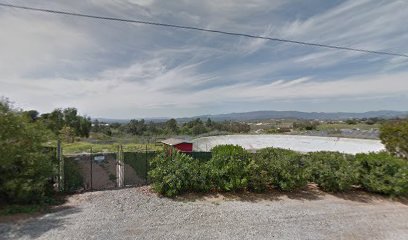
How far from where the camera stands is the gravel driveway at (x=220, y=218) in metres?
5.71

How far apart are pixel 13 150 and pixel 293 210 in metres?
8.06

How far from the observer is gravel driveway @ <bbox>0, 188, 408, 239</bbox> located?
18.7ft

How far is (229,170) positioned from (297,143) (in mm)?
22414

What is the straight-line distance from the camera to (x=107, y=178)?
9.78 meters

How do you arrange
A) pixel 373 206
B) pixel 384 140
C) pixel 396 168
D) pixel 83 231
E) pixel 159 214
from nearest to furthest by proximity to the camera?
pixel 83 231 < pixel 159 214 < pixel 373 206 < pixel 396 168 < pixel 384 140

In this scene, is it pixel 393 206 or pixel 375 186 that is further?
pixel 375 186

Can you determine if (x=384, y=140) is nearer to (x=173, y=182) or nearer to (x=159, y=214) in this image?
(x=173, y=182)

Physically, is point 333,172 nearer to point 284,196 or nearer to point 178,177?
point 284,196

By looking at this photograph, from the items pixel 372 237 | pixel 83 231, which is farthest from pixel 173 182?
pixel 372 237

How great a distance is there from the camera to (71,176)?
8555mm

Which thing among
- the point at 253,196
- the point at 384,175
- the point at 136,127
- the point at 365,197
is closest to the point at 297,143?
the point at 384,175

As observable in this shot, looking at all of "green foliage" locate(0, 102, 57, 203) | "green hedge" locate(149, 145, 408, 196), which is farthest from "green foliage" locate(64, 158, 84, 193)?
"green hedge" locate(149, 145, 408, 196)

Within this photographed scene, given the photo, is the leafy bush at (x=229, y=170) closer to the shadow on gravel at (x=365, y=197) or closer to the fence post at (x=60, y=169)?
the shadow on gravel at (x=365, y=197)

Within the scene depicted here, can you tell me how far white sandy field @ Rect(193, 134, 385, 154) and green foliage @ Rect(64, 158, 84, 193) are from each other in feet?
48.7
